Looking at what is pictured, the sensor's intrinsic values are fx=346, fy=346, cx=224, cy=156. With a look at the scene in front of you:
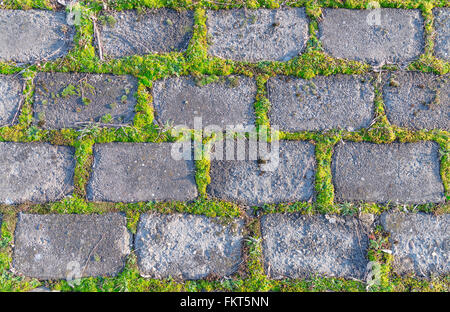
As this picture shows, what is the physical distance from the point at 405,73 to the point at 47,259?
3346 mm

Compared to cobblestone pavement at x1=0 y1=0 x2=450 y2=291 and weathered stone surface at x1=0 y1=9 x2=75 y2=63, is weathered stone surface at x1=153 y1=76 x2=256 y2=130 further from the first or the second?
weathered stone surface at x1=0 y1=9 x2=75 y2=63

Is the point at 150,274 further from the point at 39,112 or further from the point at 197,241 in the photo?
the point at 39,112

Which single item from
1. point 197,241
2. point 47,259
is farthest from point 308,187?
point 47,259

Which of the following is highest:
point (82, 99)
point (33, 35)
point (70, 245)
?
point (33, 35)

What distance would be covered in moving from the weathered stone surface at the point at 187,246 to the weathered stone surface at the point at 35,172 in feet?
2.45

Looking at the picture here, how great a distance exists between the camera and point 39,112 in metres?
2.89

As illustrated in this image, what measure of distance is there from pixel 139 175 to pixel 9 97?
1.30 metres

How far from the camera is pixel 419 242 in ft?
9.12

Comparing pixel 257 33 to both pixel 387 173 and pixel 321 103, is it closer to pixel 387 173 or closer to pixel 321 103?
pixel 321 103

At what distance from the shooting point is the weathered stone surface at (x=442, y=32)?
305 cm

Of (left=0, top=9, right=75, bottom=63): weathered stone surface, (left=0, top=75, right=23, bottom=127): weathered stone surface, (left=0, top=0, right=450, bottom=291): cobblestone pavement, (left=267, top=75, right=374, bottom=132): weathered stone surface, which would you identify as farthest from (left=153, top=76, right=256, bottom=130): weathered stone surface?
(left=0, top=75, right=23, bottom=127): weathered stone surface

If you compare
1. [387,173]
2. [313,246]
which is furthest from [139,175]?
[387,173]

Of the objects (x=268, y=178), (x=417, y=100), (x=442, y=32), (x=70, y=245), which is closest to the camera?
(x=70, y=245)

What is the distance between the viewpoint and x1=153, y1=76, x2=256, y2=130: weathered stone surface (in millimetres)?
2906
